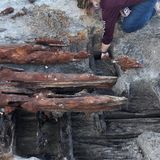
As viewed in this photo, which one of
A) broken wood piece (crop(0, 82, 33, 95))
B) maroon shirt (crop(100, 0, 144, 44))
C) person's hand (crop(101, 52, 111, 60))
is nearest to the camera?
broken wood piece (crop(0, 82, 33, 95))

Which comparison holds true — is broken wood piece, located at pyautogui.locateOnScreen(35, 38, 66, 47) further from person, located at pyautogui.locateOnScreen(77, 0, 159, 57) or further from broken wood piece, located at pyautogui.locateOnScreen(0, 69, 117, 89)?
broken wood piece, located at pyautogui.locateOnScreen(0, 69, 117, 89)

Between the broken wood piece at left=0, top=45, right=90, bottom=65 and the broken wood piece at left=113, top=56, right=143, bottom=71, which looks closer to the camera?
the broken wood piece at left=0, top=45, right=90, bottom=65

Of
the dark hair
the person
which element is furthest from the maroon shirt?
the dark hair

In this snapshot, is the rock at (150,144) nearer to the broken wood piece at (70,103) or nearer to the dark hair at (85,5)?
the broken wood piece at (70,103)

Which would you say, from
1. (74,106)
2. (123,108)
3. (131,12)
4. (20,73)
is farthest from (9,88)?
(131,12)

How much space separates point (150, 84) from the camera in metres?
4.45

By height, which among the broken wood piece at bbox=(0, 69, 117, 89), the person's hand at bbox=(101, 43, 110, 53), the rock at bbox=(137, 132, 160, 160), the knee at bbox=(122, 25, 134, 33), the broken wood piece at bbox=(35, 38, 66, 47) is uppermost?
the knee at bbox=(122, 25, 134, 33)

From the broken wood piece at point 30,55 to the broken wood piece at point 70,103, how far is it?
578 millimetres

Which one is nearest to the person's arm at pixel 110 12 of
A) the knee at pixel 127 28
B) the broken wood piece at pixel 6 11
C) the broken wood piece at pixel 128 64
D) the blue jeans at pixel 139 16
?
the blue jeans at pixel 139 16

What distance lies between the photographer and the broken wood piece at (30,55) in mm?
4414

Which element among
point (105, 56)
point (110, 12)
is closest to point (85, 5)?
point (105, 56)

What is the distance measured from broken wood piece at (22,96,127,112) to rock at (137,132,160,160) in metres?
0.41

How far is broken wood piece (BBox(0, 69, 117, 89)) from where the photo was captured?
411 centimetres

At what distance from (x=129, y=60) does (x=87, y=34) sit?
58 centimetres
